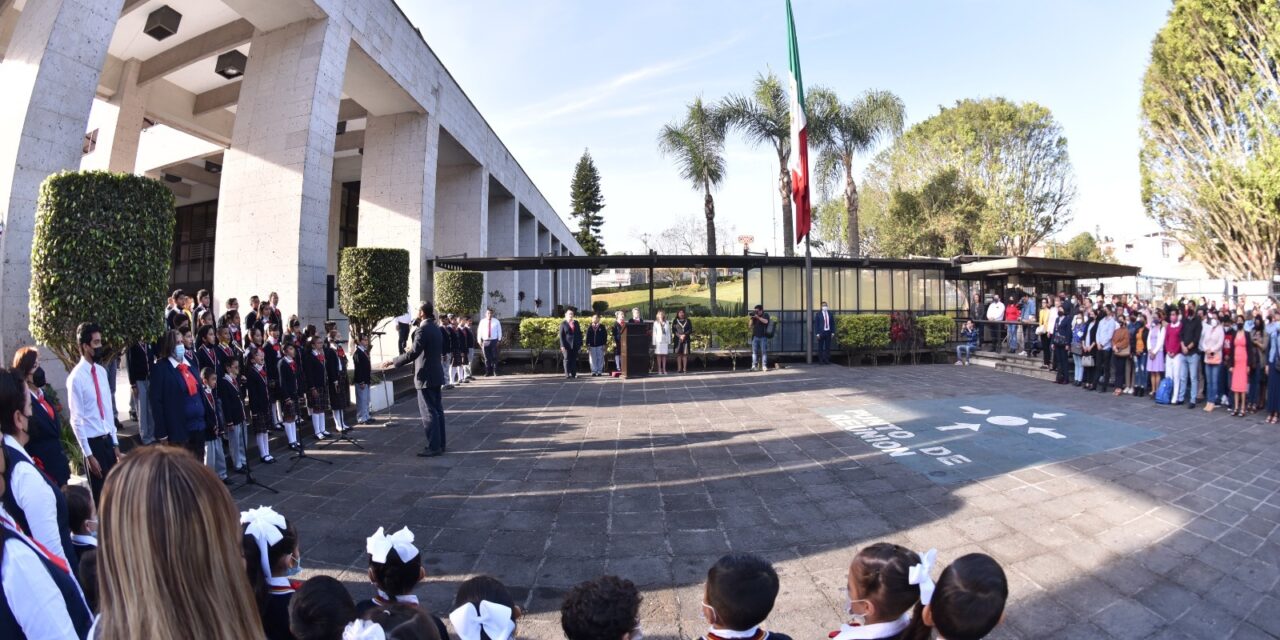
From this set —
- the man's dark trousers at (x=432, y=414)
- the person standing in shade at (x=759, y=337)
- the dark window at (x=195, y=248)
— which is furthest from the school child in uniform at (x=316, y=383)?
the dark window at (x=195, y=248)

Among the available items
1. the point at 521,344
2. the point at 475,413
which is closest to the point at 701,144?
the point at 521,344

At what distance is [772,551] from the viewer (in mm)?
4422

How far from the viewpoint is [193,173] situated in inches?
958

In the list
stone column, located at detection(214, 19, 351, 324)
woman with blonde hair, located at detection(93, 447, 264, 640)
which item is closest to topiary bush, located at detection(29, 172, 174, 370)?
stone column, located at detection(214, 19, 351, 324)

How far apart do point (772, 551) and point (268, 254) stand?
1236cm

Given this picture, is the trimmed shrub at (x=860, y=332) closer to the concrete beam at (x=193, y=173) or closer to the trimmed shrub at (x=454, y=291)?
the trimmed shrub at (x=454, y=291)

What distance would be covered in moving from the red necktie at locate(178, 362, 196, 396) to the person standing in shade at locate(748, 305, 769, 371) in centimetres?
1248

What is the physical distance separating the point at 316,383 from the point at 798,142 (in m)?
12.0

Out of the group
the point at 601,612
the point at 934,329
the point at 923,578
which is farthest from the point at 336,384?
the point at 934,329

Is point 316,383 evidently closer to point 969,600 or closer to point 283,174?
point 283,174

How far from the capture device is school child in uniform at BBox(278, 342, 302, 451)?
286 inches

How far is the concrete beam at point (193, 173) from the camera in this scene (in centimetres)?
2286

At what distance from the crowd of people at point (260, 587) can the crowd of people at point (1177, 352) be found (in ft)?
36.7

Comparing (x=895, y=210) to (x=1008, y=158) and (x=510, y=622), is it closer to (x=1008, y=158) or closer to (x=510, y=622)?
(x=1008, y=158)
